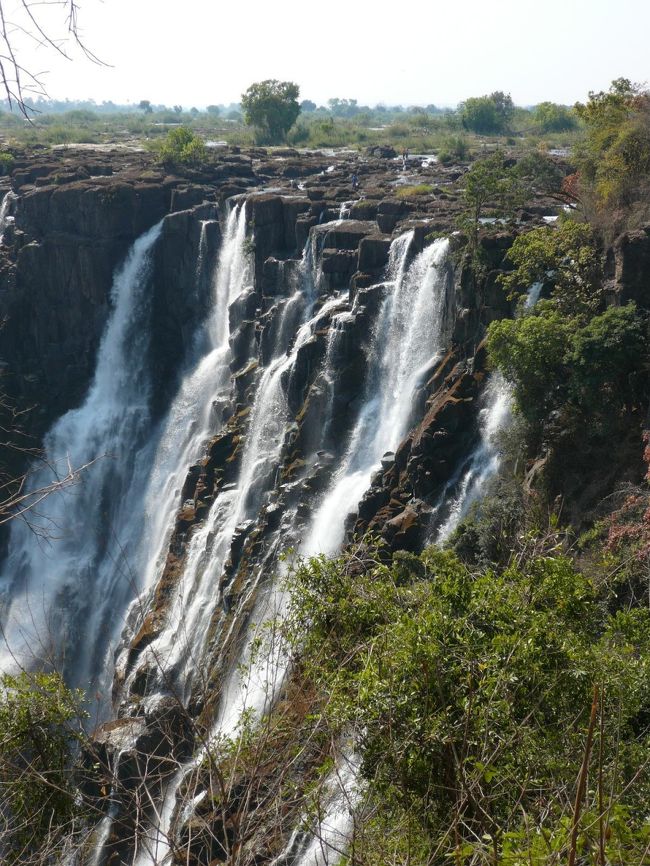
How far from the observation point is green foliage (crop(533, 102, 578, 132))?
238 feet

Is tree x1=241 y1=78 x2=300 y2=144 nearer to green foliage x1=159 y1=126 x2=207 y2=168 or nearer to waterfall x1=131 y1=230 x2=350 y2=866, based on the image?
green foliage x1=159 y1=126 x2=207 y2=168

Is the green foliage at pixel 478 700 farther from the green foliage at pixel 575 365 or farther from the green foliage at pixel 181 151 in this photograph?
the green foliage at pixel 181 151

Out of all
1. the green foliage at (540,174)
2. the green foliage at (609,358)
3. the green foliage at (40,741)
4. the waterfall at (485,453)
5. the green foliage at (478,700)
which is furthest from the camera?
the green foliage at (540,174)

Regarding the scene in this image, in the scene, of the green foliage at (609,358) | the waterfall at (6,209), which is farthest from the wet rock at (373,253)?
the waterfall at (6,209)

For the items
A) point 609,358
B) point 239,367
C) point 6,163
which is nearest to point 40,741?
point 609,358

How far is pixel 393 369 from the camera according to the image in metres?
24.7

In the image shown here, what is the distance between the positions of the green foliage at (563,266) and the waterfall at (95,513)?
1538 cm

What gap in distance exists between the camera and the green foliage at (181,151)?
44000 millimetres

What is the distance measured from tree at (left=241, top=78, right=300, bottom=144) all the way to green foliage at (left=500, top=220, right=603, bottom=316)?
161ft

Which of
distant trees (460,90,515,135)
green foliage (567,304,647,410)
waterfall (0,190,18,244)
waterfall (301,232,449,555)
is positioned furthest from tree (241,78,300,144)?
green foliage (567,304,647,410)

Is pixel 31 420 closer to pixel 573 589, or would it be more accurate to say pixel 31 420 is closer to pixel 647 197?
pixel 647 197

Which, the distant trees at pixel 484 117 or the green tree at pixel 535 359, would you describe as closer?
the green tree at pixel 535 359

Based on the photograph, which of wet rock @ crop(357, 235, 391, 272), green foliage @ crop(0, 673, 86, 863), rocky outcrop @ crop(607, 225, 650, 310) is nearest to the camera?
green foliage @ crop(0, 673, 86, 863)

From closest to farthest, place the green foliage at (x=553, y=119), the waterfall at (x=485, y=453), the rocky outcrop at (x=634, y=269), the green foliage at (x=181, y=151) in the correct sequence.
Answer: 1. the rocky outcrop at (x=634, y=269)
2. the waterfall at (x=485, y=453)
3. the green foliage at (x=181, y=151)
4. the green foliage at (x=553, y=119)
